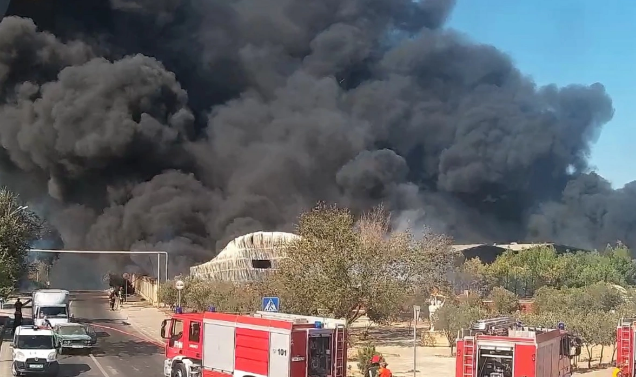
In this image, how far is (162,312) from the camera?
46.2 metres

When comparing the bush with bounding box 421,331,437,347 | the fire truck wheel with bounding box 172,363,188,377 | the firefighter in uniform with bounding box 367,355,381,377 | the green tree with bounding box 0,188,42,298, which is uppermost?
the green tree with bounding box 0,188,42,298

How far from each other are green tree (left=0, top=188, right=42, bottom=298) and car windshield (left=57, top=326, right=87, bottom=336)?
3572mm

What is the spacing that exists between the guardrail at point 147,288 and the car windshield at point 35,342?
30944 mm

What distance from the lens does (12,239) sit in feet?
96.3

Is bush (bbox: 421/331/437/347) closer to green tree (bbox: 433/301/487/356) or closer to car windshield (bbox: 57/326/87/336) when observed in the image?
green tree (bbox: 433/301/487/356)

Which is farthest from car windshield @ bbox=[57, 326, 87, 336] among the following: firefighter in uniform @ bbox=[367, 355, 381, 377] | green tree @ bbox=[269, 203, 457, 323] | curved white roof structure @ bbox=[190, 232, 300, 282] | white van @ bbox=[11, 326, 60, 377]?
curved white roof structure @ bbox=[190, 232, 300, 282]

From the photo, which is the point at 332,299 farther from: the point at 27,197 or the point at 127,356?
the point at 27,197

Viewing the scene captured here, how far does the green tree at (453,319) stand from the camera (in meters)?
26.5

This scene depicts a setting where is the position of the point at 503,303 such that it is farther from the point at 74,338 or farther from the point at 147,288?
the point at 147,288

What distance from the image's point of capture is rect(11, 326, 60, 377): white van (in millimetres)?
19641

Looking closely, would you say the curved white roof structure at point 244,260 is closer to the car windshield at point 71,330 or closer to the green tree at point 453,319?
the green tree at point 453,319

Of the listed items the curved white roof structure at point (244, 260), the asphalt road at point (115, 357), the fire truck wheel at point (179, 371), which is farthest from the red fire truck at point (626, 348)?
the curved white roof structure at point (244, 260)

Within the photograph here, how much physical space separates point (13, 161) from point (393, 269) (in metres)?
53.2

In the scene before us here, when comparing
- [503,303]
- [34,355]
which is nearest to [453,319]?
[503,303]
